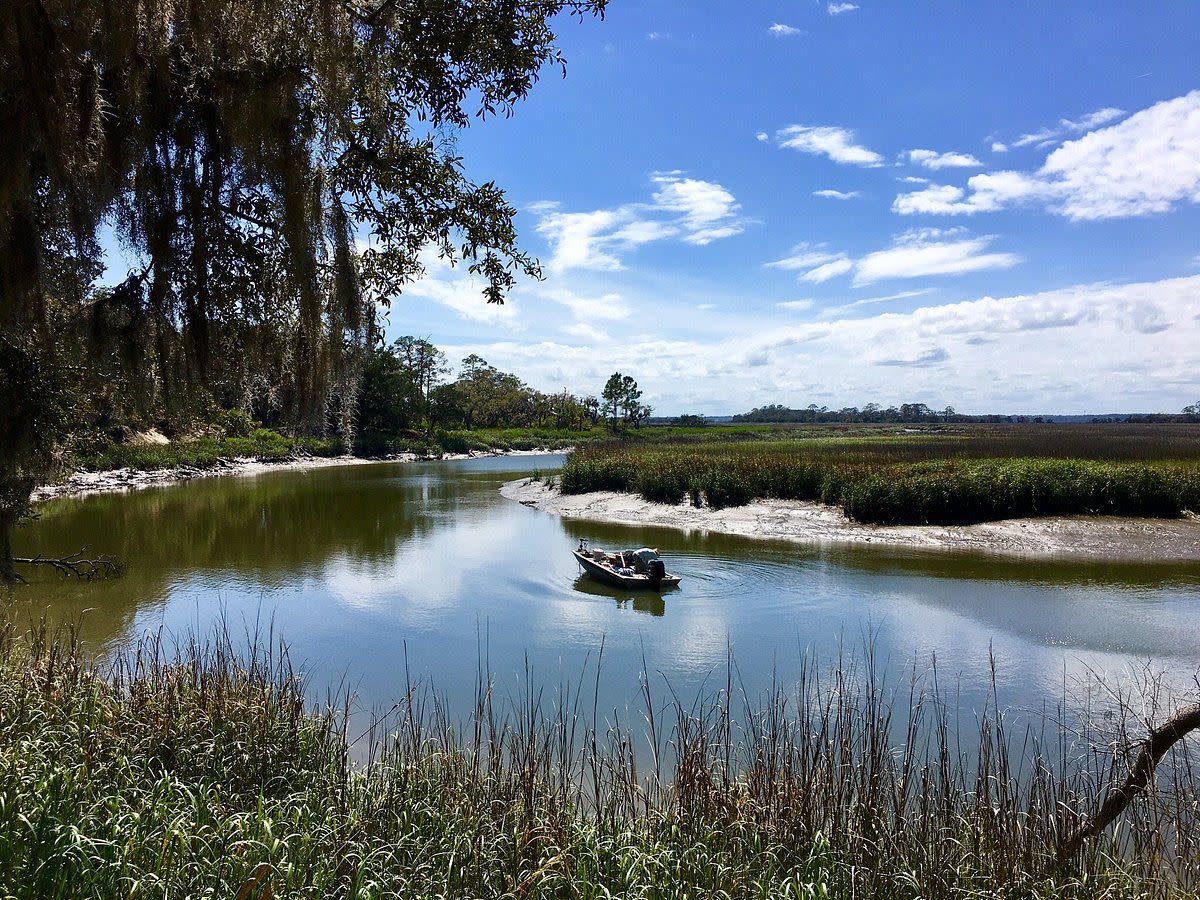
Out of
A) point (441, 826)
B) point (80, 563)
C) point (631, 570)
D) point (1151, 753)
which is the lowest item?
point (631, 570)

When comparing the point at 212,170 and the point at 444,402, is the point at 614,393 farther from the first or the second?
the point at 212,170

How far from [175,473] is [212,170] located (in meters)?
34.9

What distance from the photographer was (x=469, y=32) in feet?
13.2

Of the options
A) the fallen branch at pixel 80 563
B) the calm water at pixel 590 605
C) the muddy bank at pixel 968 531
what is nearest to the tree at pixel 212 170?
the fallen branch at pixel 80 563

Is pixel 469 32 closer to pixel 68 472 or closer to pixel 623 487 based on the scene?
pixel 68 472

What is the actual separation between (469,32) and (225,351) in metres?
2.24

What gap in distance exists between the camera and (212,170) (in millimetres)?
3807

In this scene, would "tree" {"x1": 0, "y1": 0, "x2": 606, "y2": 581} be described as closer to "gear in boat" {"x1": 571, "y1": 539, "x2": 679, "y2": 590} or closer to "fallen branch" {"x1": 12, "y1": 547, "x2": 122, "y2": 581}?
"fallen branch" {"x1": 12, "y1": 547, "x2": 122, "y2": 581}

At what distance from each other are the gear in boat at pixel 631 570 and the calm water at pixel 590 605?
0.28 meters

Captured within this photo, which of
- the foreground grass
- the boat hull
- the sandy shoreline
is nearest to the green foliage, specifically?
the sandy shoreline

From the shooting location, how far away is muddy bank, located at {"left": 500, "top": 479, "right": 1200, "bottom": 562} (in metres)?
17.4

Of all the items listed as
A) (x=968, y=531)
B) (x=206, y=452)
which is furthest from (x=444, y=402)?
(x=968, y=531)

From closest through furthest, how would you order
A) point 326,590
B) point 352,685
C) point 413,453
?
point 352,685, point 326,590, point 413,453

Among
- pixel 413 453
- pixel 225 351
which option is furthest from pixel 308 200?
pixel 413 453
